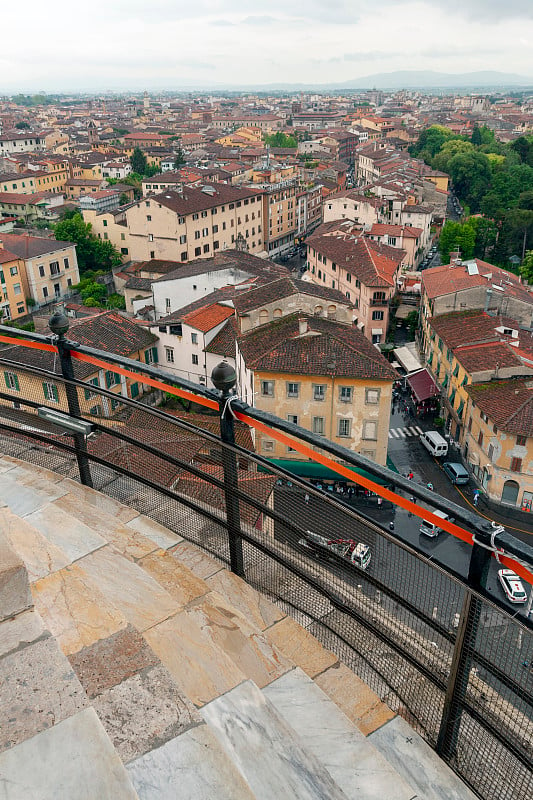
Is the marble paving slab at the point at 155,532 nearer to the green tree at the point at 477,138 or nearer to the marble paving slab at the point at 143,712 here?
the marble paving slab at the point at 143,712

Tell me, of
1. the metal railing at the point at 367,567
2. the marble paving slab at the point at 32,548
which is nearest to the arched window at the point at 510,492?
the metal railing at the point at 367,567

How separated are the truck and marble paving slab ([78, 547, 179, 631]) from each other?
0.98m

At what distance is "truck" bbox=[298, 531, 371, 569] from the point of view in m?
4.01

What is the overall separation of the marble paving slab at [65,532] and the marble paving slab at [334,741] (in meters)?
1.69

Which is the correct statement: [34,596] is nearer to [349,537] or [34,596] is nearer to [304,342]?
[349,537]

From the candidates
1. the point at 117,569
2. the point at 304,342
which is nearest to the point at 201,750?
the point at 117,569

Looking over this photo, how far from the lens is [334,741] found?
3.40 m

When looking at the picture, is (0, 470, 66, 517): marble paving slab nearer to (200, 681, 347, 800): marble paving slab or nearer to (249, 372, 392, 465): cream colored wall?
(200, 681, 347, 800): marble paving slab

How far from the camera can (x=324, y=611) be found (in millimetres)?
4316

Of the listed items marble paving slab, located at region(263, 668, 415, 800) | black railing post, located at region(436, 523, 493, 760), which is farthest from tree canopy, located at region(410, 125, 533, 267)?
marble paving slab, located at region(263, 668, 415, 800)

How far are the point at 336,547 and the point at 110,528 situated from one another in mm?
1922

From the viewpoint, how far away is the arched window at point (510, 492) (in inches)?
942

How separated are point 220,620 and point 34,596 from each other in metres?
1.17

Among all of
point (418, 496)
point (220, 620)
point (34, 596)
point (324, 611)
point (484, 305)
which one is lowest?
point (484, 305)
